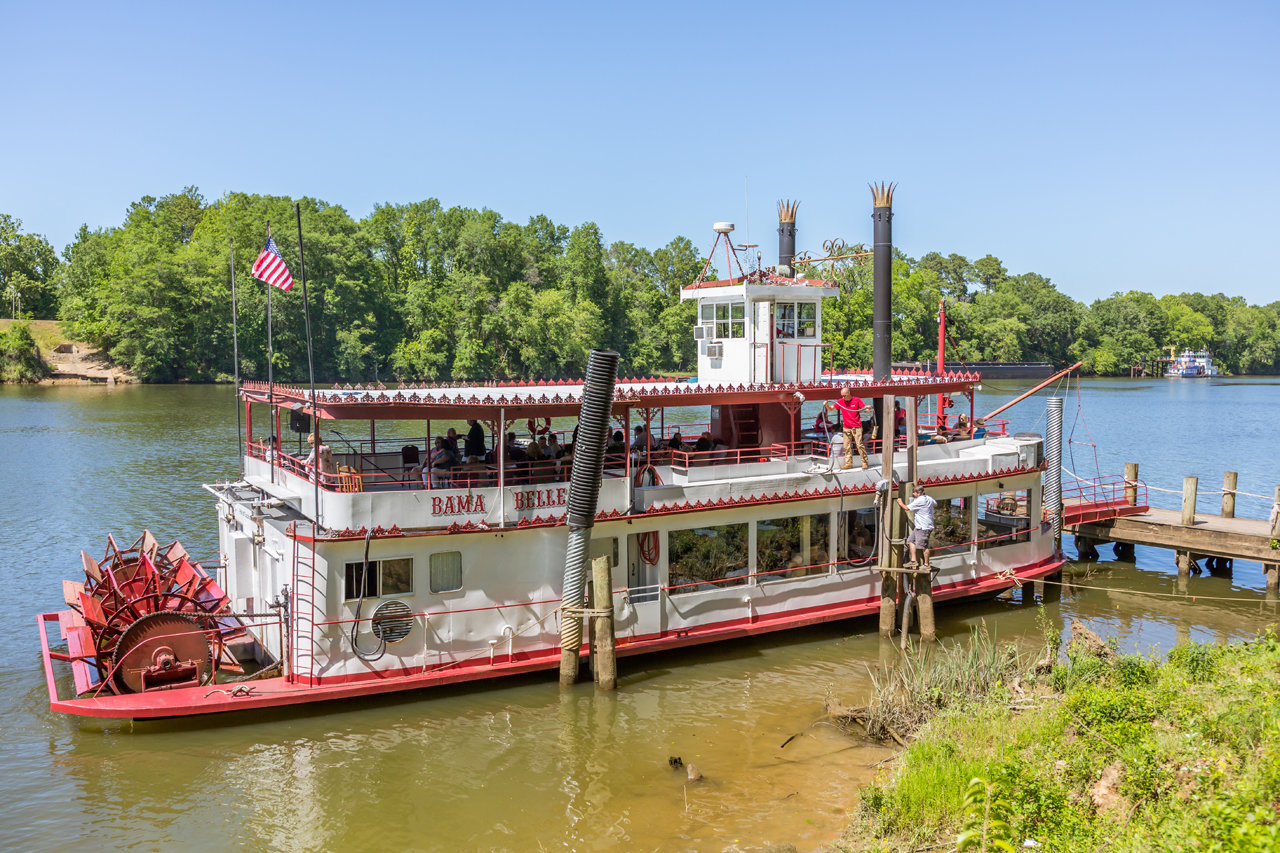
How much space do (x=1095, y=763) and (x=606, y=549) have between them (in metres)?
7.87

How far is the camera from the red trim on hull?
12.4 metres

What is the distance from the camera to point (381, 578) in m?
13.4

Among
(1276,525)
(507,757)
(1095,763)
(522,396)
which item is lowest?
(507,757)

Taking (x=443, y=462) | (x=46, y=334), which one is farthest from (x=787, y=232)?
(x=46, y=334)

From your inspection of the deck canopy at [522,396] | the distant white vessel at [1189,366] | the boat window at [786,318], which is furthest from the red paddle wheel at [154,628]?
the distant white vessel at [1189,366]

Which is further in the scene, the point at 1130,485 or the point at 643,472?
the point at 1130,485

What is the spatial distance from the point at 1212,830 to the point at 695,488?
9.30 metres

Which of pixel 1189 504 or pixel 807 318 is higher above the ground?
pixel 807 318

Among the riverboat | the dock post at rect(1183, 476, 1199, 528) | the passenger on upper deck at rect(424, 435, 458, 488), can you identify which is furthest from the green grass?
the dock post at rect(1183, 476, 1199, 528)

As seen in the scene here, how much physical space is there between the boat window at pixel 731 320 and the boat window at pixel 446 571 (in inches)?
320

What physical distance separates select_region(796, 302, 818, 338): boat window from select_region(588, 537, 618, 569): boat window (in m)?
6.66

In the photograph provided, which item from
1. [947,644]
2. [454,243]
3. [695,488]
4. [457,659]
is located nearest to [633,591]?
[695,488]

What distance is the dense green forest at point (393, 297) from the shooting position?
242ft

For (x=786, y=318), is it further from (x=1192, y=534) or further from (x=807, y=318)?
(x=1192, y=534)
